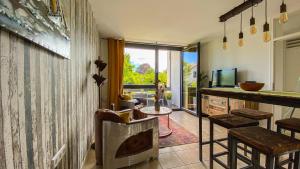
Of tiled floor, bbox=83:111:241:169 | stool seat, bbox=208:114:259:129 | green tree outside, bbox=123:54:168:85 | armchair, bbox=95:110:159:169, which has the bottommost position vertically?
tiled floor, bbox=83:111:241:169

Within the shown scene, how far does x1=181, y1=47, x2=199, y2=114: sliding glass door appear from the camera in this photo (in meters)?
4.96

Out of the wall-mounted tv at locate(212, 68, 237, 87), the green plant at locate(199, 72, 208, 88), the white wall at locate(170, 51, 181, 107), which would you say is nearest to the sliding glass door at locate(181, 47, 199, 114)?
the green plant at locate(199, 72, 208, 88)

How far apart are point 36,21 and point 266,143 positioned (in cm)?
163

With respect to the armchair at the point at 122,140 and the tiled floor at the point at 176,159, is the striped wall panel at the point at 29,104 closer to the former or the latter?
the armchair at the point at 122,140

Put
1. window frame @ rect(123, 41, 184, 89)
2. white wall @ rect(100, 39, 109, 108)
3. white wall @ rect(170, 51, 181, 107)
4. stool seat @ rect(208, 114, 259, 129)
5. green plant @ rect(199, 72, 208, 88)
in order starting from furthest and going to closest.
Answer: white wall @ rect(170, 51, 181, 107), window frame @ rect(123, 41, 184, 89), green plant @ rect(199, 72, 208, 88), white wall @ rect(100, 39, 109, 108), stool seat @ rect(208, 114, 259, 129)

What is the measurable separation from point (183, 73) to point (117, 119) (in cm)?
416

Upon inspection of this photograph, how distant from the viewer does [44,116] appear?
3.08 ft

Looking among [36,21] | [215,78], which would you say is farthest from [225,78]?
[36,21]

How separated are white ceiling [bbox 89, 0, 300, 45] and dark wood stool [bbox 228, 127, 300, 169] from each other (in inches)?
79.6

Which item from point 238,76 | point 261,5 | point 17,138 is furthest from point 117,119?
point 238,76

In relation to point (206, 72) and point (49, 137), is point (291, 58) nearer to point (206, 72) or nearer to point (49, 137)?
point (206, 72)

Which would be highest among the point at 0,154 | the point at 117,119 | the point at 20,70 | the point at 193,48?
the point at 193,48

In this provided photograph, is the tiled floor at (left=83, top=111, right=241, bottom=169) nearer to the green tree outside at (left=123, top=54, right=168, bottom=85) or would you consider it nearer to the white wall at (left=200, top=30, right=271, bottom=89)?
the white wall at (left=200, top=30, right=271, bottom=89)

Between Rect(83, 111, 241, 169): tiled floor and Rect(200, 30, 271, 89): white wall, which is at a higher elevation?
Rect(200, 30, 271, 89): white wall
